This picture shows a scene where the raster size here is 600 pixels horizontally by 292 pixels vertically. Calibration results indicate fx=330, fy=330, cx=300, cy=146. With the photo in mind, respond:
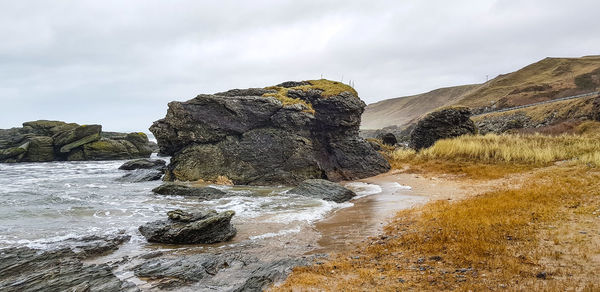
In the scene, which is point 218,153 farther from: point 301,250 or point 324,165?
point 301,250

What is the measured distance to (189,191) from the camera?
14000 mm

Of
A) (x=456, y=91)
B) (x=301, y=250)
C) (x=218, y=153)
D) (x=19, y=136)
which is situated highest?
(x=456, y=91)

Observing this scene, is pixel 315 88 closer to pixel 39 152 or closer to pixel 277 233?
pixel 277 233

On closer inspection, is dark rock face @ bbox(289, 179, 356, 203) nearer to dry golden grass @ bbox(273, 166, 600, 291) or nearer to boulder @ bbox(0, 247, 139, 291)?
dry golden grass @ bbox(273, 166, 600, 291)

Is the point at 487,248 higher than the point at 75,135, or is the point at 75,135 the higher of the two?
the point at 75,135

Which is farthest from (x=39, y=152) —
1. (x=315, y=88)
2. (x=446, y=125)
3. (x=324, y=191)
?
(x=446, y=125)

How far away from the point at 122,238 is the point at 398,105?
17994 centimetres

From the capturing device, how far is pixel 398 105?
581 feet

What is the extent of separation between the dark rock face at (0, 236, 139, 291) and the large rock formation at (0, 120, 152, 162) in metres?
35.2

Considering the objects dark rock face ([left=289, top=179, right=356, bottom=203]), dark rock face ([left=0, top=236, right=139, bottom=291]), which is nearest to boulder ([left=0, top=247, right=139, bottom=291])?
dark rock face ([left=0, top=236, right=139, bottom=291])

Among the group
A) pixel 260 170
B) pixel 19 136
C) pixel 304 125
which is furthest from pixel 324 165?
pixel 19 136

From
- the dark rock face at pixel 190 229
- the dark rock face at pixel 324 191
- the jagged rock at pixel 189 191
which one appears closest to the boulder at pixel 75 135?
the jagged rock at pixel 189 191

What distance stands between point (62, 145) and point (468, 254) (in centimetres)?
4385

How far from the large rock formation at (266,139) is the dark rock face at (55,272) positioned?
36.8 feet
